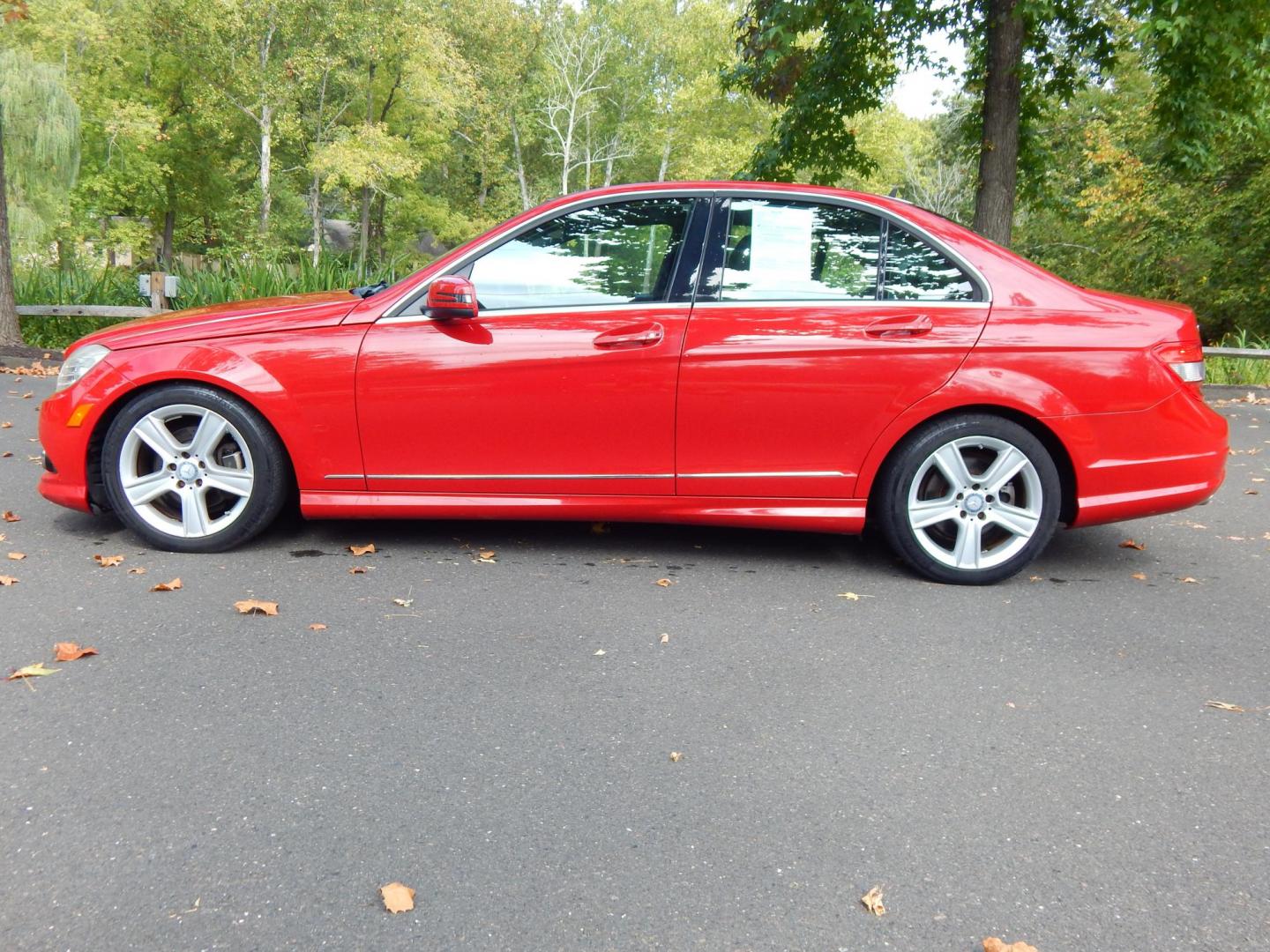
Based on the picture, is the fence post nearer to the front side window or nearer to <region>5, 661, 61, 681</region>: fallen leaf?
the front side window

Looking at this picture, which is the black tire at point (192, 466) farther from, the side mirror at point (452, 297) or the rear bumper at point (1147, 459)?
the rear bumper at point (1147, 459)


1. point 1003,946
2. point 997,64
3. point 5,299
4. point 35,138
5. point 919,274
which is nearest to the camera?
point 1003,946

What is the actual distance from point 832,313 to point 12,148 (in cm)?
3485

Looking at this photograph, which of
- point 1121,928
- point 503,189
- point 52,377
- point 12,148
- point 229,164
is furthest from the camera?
point 503,189

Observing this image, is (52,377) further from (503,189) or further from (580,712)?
(503,189)

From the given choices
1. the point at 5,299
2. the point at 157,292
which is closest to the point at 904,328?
the point at 157,292

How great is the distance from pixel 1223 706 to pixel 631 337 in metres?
2.54

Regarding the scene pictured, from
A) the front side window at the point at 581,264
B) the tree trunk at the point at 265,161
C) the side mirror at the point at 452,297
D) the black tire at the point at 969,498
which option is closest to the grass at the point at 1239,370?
the black tire at the point at 969,498

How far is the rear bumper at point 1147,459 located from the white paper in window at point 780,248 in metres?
1.36

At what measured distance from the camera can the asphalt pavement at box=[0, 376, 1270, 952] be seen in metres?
2.11

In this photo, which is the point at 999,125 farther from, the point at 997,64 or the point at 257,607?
the point at 257,607

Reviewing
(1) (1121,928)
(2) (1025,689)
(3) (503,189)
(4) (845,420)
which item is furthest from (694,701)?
(3) (503,189)

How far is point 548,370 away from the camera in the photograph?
4277mm

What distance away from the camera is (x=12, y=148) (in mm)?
31234
